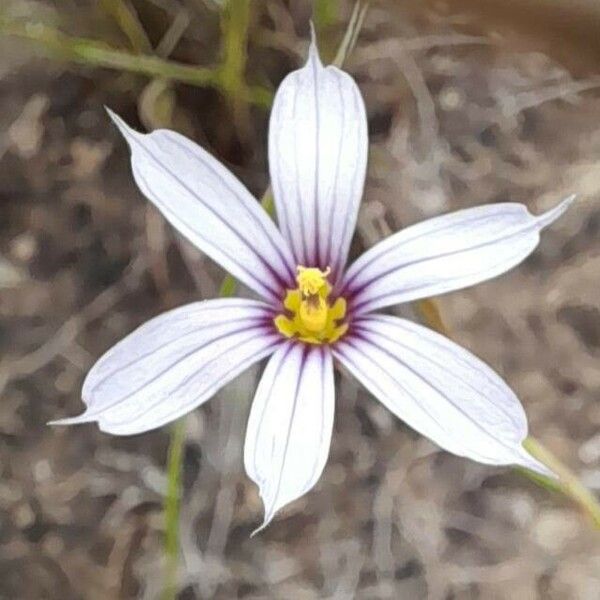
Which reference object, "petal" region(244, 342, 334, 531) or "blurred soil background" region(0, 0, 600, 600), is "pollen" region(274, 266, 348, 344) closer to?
"petal" region(244, 342, 334, 531)

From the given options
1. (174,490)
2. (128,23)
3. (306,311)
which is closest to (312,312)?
(306,311)


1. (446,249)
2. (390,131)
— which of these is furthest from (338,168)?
(390,131)

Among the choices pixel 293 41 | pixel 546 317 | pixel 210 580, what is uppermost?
pixel 293 41

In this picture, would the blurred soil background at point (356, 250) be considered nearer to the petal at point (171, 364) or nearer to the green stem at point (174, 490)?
the green stem at point (174, 490)

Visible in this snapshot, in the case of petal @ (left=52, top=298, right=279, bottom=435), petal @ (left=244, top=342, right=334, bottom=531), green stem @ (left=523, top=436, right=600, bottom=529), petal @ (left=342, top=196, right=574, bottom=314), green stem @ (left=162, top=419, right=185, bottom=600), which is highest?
petal @ (left=342, top=196, right=574, bottom=314)

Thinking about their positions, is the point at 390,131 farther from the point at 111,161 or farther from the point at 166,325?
the point at 166,325

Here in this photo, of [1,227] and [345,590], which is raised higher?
[1,227]

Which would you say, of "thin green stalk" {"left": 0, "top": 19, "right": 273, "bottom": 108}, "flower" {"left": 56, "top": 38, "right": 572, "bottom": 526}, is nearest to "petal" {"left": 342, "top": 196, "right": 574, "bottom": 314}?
"flower" {"left": 56, "top": 38, "right": 572, "bottom": 526}
